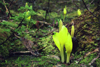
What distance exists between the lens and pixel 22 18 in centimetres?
148

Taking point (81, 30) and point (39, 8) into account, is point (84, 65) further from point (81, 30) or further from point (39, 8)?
point (39, 8)

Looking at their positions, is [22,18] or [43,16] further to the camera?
[43,16]

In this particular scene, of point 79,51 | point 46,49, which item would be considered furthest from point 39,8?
point 79,51

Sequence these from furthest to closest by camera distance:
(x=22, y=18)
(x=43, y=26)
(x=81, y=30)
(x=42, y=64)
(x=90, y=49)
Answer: (x=43, y=26), (x=81, y=30), (x=90, y=49), (x=42, y=64), (x=22, y=18)

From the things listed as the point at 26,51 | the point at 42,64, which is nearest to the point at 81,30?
the point at 42,64

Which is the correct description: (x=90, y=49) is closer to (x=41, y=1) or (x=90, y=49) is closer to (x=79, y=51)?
(x=79, y=51)

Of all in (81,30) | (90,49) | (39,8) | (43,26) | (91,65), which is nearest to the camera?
(91,65)

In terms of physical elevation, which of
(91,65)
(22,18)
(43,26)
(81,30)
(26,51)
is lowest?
(43,26)

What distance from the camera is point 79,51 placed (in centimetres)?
213

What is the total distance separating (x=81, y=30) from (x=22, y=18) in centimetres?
175

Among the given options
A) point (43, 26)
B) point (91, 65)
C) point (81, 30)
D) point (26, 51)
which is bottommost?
point (43, 26)

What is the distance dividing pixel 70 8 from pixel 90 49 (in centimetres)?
523

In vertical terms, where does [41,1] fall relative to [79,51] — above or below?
above

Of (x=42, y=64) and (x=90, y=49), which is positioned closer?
(x=42, y=64)
